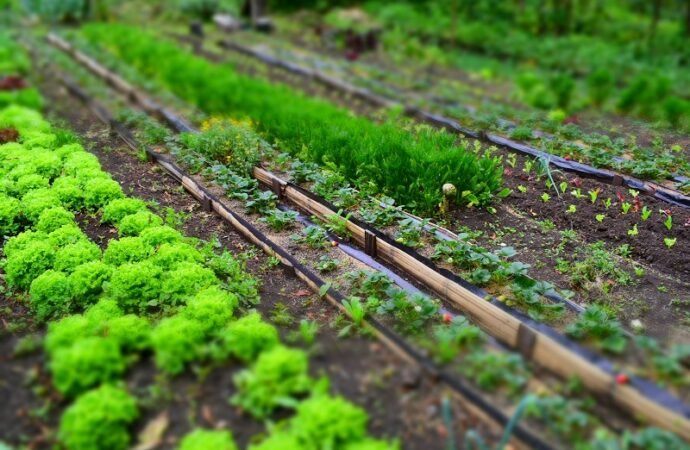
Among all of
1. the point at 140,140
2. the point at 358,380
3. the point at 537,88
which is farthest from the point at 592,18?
the point at 358,380

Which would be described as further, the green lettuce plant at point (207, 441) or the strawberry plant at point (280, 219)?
the strawberry plant at point (280, 219)

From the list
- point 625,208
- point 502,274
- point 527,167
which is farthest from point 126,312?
point 625,208

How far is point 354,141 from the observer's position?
18.4ft

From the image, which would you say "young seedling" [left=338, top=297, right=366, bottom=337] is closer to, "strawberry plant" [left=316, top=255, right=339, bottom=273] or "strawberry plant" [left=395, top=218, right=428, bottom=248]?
"strawberry plant" [left=316, top=255, right=339, bottom=273]

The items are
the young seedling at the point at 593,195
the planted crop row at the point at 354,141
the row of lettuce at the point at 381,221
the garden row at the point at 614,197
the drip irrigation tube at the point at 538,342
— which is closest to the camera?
the drip irrigation tube at the point at 538,342

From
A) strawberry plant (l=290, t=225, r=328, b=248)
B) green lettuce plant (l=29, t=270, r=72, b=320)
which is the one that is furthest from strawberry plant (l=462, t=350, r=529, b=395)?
green lettuce plant (l=29, t=270, r=72, b=320)

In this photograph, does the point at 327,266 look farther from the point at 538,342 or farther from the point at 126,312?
the point at 538,342

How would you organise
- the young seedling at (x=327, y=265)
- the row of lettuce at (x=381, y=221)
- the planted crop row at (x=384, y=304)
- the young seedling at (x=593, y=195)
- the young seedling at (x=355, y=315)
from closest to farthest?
the planted crop row at (x=384, y=304) → the row of lettuce at (x=381, y=221) → the young seedling at (x=355, y=315) → the young seedling at (x=327, y=265) → the young seedling at (x=593, y=195)

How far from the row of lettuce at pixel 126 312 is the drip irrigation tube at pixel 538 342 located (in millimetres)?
939

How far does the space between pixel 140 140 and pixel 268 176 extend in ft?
7.17

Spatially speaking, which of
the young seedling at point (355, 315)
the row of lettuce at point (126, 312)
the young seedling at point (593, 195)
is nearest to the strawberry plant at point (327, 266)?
the row of lettuce at point (126, 312)

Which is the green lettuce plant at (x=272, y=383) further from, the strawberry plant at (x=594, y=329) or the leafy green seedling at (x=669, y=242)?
the leafy green seedling at (x=669, y=242)

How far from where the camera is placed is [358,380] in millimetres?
2941

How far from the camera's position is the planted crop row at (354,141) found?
5008 mm
